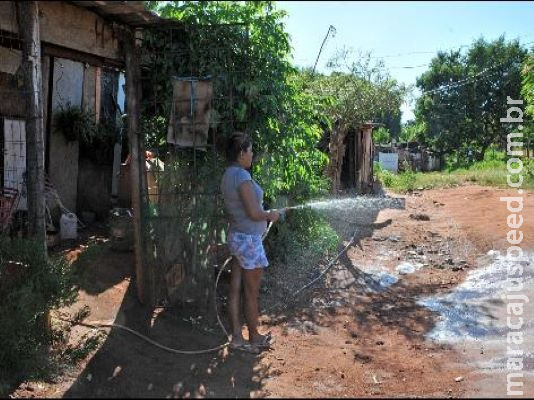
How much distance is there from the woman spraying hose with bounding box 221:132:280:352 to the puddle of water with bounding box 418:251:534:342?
204 centimetres

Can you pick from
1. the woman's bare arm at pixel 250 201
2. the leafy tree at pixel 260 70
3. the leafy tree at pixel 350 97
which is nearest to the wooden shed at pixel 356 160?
the leafy tree at pixel 350 97

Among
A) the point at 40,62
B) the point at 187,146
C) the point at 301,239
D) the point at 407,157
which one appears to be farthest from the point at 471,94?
the point at 40,62

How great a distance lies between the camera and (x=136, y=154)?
17.2 ft

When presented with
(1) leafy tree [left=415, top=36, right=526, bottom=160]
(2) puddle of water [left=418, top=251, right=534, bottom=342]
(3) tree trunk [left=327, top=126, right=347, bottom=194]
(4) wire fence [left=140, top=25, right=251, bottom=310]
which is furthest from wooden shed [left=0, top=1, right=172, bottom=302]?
(1) leafy tree [left=415, top=36, right=526, bottom=160]

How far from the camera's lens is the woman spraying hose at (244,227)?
4398 mm

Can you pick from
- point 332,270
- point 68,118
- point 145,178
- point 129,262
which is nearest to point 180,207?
point 145,178

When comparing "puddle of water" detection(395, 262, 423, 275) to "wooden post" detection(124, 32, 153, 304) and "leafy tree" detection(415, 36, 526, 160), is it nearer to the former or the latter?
"wooden post" detection(124, 32, 153, 304)

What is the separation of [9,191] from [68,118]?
2.11 metres

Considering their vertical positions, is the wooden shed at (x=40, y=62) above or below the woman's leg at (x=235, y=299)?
above

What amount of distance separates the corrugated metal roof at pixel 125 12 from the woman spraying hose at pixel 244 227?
1.31 m

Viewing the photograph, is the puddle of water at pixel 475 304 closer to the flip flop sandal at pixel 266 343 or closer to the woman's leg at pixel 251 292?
the flip flop sandal at pixel 266 343

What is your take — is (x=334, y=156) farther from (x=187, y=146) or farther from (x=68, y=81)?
(x=187, y=146)

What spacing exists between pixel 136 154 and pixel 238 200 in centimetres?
134

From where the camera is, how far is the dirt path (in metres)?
4.01
